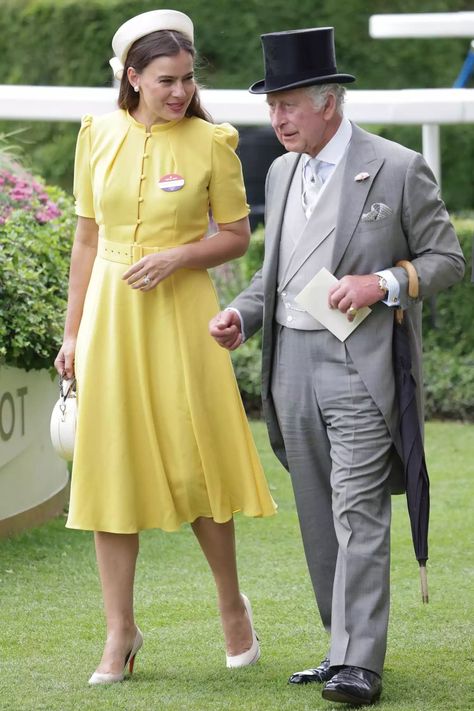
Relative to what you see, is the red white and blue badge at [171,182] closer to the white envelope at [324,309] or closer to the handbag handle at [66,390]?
the white envelope at [324,309]

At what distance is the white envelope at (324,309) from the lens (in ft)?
13.6

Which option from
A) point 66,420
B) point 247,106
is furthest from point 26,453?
point 247,106

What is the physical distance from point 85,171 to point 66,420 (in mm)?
777

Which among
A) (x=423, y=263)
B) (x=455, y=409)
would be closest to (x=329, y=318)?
(x=423, y=263)

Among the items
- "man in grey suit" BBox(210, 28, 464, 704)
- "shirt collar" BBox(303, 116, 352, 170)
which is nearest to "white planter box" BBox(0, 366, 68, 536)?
"man in grey suit" BBox(210, 28, 464, 704)

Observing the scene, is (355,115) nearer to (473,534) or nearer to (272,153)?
(473,534)

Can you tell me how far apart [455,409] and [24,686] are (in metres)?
5.97

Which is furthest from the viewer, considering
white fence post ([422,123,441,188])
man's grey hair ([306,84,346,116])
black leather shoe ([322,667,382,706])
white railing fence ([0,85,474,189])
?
white fence post ([422,123,441,188])

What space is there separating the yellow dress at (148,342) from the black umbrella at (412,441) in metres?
0.59

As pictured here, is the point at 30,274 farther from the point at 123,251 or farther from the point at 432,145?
the point at 432,145

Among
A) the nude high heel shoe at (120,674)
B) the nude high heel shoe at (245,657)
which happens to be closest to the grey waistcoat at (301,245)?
the nude high heel shoe at (245,657)

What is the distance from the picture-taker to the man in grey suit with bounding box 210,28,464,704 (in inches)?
161

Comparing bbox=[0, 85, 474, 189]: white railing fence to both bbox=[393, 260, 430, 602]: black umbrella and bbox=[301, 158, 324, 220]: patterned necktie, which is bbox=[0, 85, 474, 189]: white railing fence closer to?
bbox=[301, 158, 324, 220]: patterned necktie

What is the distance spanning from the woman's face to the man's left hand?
0.75 meters
